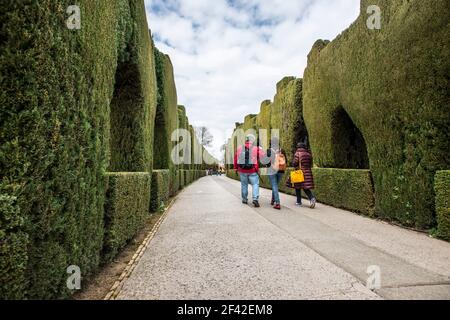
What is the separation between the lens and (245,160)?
27.3ft

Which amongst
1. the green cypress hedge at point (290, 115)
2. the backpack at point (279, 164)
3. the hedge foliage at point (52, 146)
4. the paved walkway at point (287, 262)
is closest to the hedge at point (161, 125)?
the backpack at point (279, 164)

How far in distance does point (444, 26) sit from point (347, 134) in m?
4.36

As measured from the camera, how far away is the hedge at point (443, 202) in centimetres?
440

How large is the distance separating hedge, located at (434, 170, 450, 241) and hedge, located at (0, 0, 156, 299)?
492 cm

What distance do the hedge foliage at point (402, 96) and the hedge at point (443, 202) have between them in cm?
34

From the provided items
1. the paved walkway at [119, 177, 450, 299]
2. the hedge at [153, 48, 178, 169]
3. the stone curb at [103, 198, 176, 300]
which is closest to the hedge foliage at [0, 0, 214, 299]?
the stone curb at [103, 198, 176, 300]

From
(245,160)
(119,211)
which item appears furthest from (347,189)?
(119,211)

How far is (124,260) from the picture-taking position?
150 inches

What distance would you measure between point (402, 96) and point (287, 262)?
4.07m

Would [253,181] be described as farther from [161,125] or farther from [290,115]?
[290,115]

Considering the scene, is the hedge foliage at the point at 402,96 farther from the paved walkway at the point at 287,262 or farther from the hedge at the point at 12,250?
the hedge at the point at 12,250

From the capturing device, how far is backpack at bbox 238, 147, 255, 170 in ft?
27.2

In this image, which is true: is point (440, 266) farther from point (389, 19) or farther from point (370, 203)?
point (389, 19)
